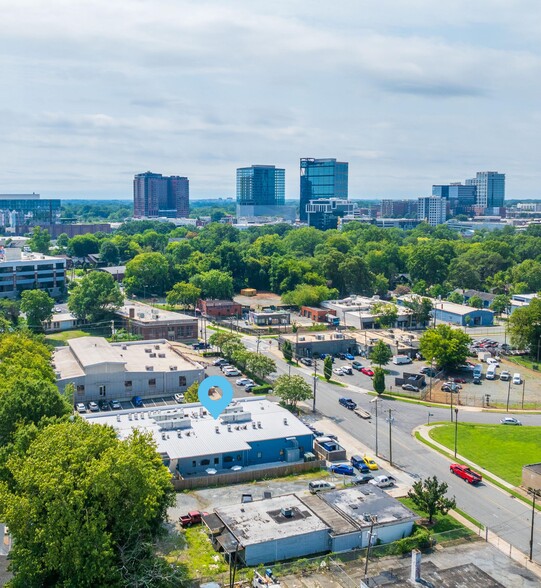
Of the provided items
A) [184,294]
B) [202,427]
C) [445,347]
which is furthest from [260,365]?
[184,294]

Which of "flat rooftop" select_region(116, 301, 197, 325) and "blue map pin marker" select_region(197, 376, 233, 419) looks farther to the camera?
"flat rooftop" select_region(116, 301, 197, 325)

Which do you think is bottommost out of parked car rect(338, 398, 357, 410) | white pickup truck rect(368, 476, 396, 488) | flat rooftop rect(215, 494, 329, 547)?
white pickup truck rect(368, 476, 396, 488)

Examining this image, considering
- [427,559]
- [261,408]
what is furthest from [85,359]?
[427,559]

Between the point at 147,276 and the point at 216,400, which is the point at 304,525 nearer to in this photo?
the point at 216,400

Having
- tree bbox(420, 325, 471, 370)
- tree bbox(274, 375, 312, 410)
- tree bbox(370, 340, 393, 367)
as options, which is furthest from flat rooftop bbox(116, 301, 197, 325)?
tree bbox(274, 375, 312, 410)

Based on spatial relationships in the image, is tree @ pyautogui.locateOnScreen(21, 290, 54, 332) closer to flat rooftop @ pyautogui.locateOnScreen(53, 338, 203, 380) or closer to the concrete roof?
flat rooftop @ pyautogui.locateOnScreen(53, 338, 203, 380)

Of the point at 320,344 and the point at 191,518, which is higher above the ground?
the point at 320,344
